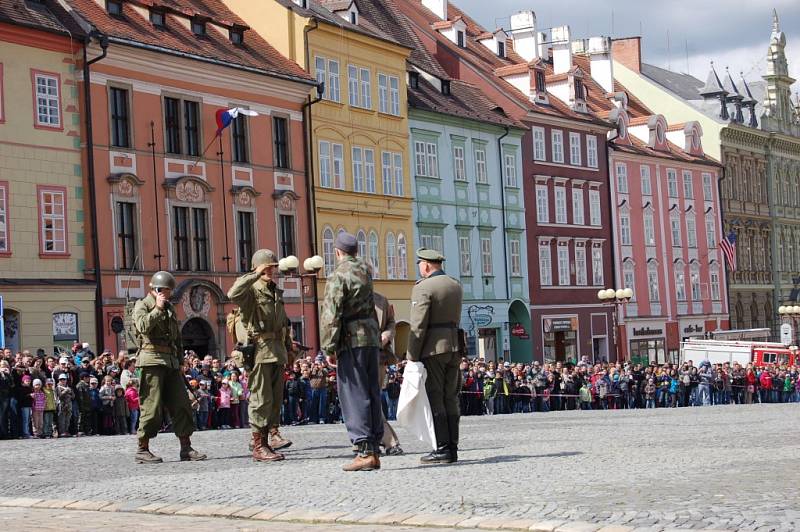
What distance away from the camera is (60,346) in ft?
120

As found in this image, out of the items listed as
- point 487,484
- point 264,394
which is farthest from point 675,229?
point 487,484

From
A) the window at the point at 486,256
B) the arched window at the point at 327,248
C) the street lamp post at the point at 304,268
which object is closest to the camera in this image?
the street lamp post at the point at 304,268

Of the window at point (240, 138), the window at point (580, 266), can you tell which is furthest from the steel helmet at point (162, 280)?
the window at point (580, 266)

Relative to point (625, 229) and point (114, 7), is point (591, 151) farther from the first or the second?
point (114, 7)

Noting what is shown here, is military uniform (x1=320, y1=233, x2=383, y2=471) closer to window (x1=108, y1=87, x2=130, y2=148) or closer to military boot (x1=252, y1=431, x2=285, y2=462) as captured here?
military boot (x1=252, y1=431, x2=285, y2=462)

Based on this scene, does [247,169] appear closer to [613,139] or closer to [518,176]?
[518,176]

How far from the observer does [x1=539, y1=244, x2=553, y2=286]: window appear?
61.4 meters

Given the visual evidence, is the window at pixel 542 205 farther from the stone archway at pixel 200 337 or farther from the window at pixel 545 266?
the stone archway at pixel 200 337

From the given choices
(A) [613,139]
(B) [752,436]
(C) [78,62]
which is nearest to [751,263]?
(A) [613,139]

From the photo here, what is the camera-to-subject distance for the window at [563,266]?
62750mm

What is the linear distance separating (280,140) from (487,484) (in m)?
35.2

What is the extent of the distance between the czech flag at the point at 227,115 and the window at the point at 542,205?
2156 centimetres

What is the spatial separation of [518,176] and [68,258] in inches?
1047

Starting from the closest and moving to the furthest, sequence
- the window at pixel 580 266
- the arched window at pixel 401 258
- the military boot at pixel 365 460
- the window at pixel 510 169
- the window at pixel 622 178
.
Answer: the military boot at pixel 365 460
the arched window at pixel 401 258
the window at pixel 510 169
the window at pixel 580 266
the window at pixel 622 178
